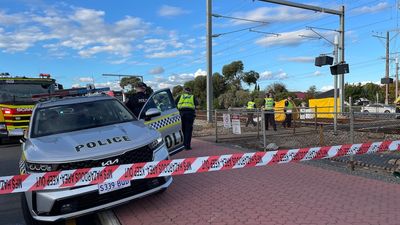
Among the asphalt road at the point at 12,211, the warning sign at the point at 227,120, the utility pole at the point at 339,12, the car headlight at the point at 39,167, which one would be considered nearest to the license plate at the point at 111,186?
the car headlight at the point at 39,167

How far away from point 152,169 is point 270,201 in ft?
6.04

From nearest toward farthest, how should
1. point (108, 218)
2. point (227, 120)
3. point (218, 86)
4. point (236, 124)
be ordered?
point (108, 218)
point (236, 124)
point (227, 120)
point (218, 86)

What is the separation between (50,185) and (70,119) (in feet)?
6.67

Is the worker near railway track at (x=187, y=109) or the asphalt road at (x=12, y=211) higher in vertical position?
the worker near railway track at (x=187, y=109)

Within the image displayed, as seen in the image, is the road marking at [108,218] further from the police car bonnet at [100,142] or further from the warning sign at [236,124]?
the warning sign at [236,124]

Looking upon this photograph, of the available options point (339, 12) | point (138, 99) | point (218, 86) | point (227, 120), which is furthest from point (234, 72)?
point (138, 99)

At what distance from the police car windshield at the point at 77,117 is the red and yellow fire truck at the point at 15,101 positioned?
8.32 meters

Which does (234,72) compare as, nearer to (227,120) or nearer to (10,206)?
(227,120)

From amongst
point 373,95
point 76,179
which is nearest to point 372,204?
point 76,179

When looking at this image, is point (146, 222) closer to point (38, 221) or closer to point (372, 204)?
point (38, 221)

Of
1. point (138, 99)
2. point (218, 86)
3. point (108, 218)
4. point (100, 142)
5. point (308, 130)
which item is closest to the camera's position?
point (100, 142)

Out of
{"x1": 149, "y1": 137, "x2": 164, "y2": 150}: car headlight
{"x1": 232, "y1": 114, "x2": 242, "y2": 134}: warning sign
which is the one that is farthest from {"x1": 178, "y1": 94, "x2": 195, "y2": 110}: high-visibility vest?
{"x1": 149, "y1": 137, "x2": 164, "y2": 150}: car headlight

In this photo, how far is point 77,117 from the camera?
6855 millimetres

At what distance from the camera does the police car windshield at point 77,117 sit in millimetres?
6547
